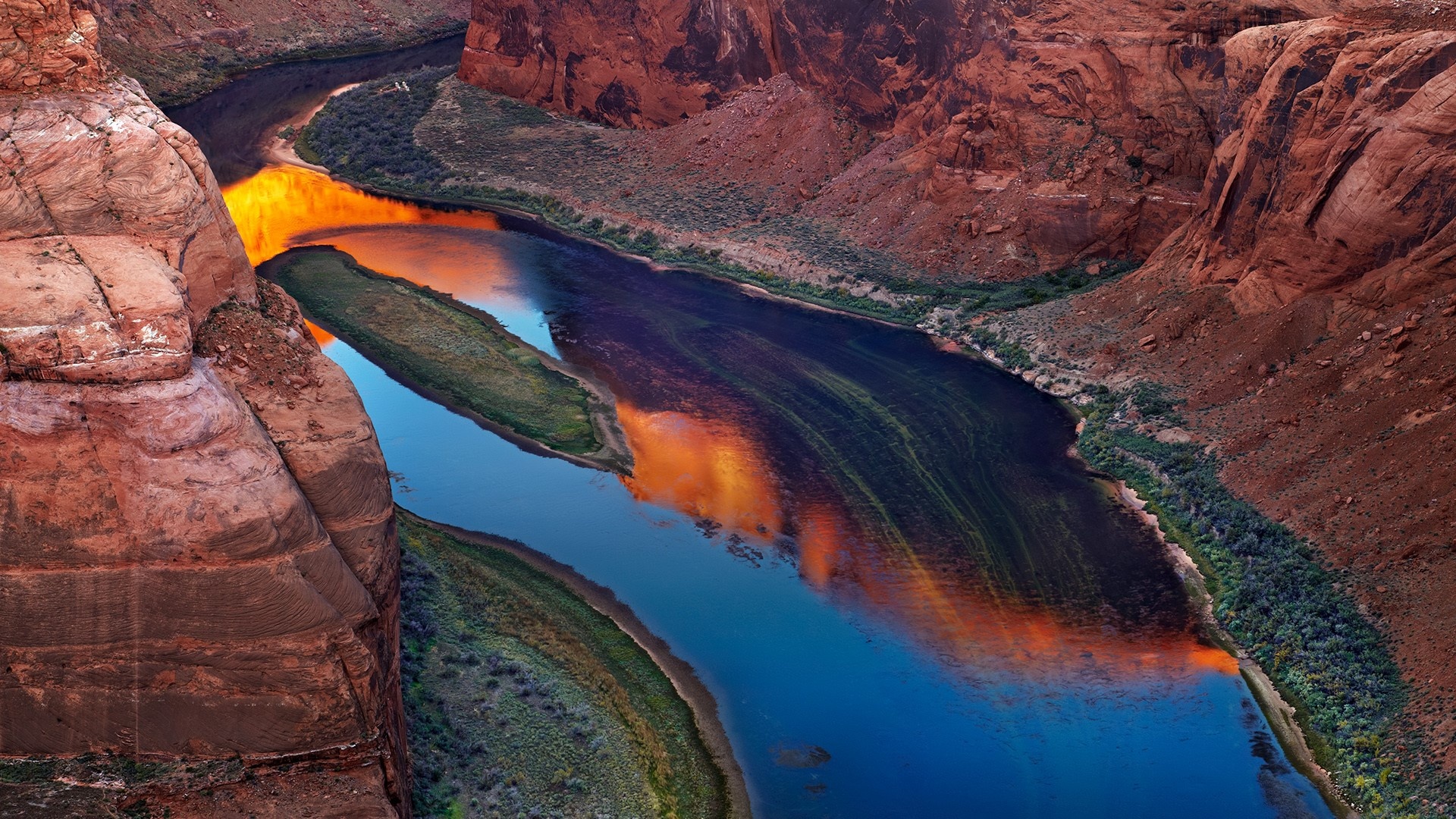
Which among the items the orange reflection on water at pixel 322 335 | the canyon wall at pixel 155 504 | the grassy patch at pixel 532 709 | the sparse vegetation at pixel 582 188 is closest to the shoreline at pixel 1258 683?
the grassy patch at pixel 532 709

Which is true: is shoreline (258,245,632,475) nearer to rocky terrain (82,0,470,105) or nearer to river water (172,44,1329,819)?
river water (172,44,1329,819)

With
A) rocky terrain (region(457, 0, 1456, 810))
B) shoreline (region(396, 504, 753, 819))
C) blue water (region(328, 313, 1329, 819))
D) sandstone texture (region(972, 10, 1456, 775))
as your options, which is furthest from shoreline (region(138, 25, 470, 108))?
sandstone texture (region(972, 10, 1456, 775))

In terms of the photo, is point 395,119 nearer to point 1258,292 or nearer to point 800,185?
point 800,185

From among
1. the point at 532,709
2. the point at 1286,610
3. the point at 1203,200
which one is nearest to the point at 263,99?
the point at 1203,200

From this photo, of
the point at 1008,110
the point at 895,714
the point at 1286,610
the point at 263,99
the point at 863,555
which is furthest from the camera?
the point at 263,99

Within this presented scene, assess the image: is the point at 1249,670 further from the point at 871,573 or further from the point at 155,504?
the point at 155,504

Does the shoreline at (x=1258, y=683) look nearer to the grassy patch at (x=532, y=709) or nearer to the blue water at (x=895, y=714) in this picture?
the blue water at (x=895, y=714)

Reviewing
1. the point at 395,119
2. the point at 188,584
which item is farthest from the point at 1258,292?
the point at 395,119
